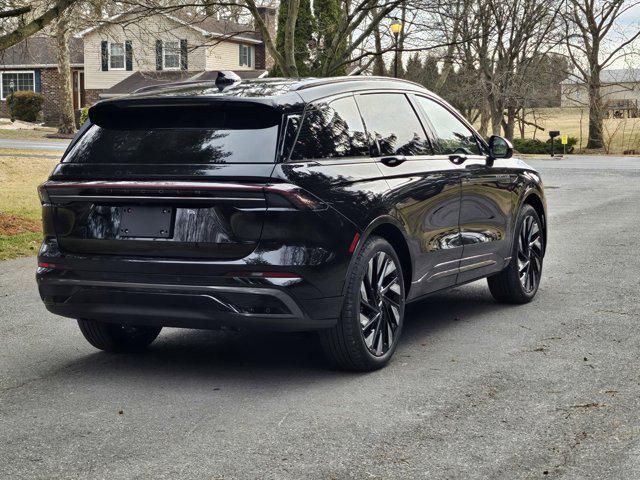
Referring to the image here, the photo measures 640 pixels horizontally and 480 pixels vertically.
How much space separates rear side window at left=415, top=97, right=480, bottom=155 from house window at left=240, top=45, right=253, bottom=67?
54.4 meters

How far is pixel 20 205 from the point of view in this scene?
17.0 m

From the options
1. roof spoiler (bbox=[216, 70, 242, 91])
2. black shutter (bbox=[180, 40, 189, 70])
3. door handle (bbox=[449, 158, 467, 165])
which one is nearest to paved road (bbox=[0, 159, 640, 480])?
door handle (bbox=[449, 158, 467, 165])

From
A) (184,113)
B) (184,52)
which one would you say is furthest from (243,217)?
(184,52)

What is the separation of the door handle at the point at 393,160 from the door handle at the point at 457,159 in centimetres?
78

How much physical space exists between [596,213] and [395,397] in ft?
40.5

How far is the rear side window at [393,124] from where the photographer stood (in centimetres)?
667

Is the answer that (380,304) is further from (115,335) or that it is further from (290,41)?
(290,41)

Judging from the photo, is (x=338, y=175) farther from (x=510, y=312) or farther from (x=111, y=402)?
(x=510, y=312)

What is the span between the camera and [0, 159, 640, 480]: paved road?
459 centimetres

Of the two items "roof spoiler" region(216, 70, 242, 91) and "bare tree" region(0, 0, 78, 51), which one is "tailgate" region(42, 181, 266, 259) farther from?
"bare tree" region(0, 0, 78, 51)

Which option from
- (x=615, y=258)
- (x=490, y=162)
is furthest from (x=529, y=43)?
(x=490, y=162)

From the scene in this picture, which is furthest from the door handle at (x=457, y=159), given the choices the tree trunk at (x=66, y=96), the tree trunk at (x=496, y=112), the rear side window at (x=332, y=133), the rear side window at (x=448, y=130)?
the tree trunk at (x=66, y=96)

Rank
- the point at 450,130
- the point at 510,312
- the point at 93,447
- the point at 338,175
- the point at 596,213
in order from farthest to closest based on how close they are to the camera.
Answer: the point at 596,213 → the point at 510,312 → the point at 450,130 → the point at 338,175 → the point at 93,447

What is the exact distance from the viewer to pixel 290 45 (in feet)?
64.3
